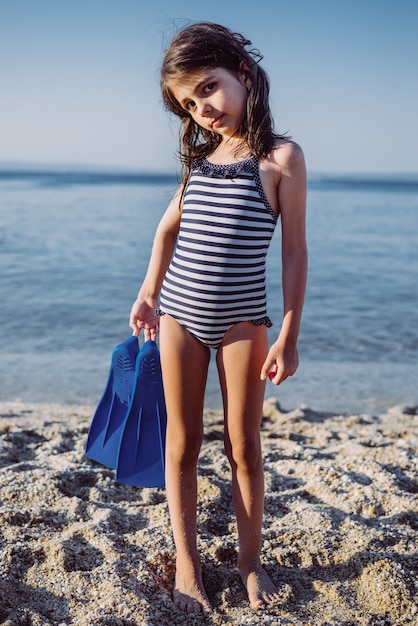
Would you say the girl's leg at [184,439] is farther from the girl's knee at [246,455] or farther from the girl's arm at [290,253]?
the girl's arm at [290,253]

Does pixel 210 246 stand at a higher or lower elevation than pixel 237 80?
lower

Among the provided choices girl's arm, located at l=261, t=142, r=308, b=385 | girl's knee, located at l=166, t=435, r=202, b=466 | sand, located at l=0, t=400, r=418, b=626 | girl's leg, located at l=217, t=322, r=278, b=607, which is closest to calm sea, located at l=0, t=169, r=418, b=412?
girl's arm, located at l=261, t=142, r=308, b=385

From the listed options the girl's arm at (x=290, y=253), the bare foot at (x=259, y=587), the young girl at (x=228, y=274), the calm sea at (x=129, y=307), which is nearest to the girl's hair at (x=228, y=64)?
the young girl at (x=228, y=274)

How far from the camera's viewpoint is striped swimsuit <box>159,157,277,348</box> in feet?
7.47

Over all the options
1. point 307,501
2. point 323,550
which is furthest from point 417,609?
point 307,501

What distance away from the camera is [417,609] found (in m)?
2.39

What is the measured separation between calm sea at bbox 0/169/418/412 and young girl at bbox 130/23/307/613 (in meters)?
0.52

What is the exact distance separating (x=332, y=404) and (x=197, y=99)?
3827 mm

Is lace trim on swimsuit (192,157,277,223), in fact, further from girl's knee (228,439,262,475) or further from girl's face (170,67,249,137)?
girl's knee (228,439,262,475)

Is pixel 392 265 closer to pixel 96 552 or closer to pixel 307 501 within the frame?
pixel 307 501

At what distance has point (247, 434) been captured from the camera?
2.41 meters

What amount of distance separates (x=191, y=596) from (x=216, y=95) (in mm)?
1788

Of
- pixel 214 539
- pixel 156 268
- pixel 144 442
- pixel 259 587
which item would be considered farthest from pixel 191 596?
pixel 156 268

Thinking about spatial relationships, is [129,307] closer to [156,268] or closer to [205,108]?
[156,268]
